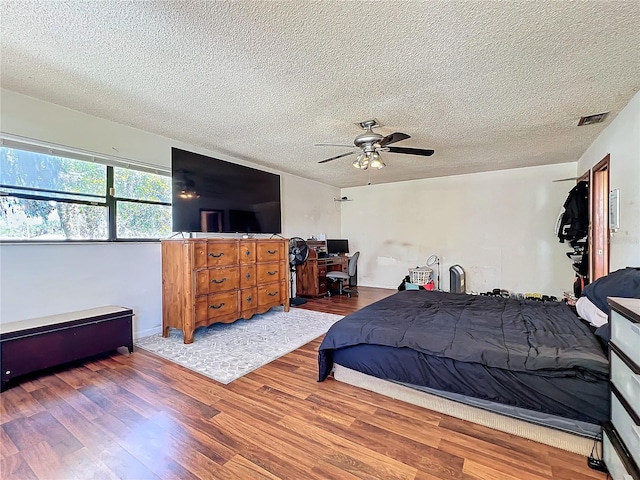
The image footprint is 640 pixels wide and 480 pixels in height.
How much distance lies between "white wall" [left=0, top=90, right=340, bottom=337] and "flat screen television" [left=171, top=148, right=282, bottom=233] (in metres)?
0.40

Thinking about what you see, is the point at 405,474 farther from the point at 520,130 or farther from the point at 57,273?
the point at 520,130

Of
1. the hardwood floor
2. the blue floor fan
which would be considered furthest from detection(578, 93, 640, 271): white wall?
the blue floor fan

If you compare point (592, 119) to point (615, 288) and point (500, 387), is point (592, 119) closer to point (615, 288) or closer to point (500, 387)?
point (615, 288)

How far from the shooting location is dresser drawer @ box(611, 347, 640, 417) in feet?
4.01

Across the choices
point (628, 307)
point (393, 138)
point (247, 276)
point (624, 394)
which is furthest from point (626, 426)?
point (247, 276)

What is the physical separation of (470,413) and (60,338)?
3.35m

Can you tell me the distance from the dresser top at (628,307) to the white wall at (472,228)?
4473mm

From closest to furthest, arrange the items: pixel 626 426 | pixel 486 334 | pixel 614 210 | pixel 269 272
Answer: pixel 626 426
pixel 486 334
pixel 614 210
pixel 269 272

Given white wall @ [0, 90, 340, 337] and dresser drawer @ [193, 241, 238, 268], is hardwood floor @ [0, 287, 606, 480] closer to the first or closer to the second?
white wall @ [0, 90, 340, 337]

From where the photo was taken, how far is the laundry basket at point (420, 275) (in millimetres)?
5834

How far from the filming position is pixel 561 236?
4.64m

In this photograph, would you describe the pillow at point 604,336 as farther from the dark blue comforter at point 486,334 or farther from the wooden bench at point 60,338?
the wooden bench at point 60,338

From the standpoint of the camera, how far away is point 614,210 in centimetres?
286

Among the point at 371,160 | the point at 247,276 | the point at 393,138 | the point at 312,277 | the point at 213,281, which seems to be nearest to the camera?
the point at 393,138
